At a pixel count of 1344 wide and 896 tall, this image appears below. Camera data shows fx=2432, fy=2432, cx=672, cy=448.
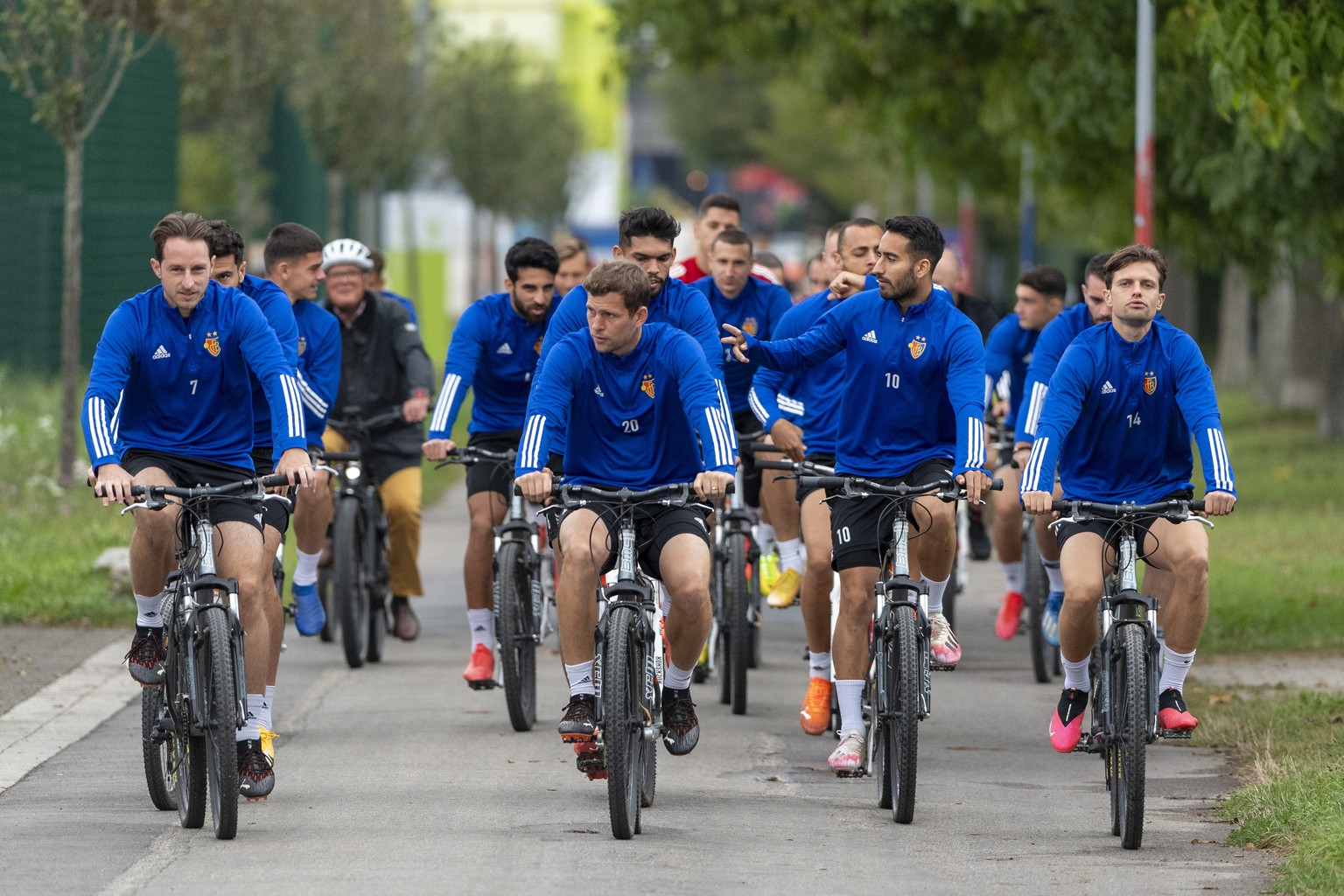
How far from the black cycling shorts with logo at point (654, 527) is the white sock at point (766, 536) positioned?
432 centimetres

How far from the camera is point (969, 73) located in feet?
69.5

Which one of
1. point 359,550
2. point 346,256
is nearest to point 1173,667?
point 359,550

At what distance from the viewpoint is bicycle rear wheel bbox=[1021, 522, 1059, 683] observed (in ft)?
38.7

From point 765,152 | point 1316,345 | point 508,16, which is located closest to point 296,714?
point 1316,345

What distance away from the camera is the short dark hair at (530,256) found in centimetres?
1091

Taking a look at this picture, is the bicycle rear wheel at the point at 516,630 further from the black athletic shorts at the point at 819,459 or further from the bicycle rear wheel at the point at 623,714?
the bicycle rear wheel at the point at 623,714

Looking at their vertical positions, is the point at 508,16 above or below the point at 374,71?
above

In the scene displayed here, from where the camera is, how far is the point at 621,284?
8.10 metres

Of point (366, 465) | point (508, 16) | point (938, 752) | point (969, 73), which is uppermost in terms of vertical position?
point (508, 16)

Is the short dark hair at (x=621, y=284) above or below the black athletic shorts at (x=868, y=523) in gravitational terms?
above

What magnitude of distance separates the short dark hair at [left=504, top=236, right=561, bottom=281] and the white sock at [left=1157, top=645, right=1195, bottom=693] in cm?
373

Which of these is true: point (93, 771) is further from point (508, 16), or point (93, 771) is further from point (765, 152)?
point (508, 16)

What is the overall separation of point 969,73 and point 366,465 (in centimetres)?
1034

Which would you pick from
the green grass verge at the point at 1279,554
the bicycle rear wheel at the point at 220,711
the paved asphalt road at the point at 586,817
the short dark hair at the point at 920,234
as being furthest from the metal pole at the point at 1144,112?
the bicycle rear wheel at the point at 220,711
